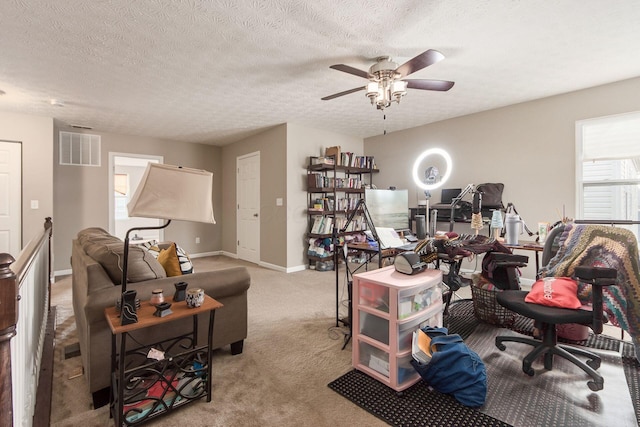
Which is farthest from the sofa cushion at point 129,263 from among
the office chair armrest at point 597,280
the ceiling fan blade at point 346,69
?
the office chair armrest at point 597,280

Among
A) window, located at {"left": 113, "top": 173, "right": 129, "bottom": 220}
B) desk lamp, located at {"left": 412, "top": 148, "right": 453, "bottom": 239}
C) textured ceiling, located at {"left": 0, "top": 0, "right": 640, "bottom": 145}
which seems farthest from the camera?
window, located at {"left": 113, "top": 173, "right": 129, "bottom": 220}

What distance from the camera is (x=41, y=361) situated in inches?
77.9

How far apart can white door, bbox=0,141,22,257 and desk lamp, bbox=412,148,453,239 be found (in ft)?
18.8

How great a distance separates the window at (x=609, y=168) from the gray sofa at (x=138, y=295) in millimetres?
4044

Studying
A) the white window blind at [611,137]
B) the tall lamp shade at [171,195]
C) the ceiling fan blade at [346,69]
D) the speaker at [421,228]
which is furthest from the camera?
the white window blind at [611,137]

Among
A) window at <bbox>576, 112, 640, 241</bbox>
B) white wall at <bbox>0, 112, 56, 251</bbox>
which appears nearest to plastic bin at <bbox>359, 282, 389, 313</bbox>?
window at <bbox>576, 112, 640, 241</bbox>

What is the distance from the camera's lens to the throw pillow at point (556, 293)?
1836 millimetres

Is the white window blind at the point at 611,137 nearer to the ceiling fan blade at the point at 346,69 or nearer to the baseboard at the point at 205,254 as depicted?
the ceiling fan blade at the point at 346,69

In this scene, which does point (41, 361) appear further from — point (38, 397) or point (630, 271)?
point (630, 271)

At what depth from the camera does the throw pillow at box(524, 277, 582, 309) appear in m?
1.84

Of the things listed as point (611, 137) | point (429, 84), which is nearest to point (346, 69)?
point (429, 84)

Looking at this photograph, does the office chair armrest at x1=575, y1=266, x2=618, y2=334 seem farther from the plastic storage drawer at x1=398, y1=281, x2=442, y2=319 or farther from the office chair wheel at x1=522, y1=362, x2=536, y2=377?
the plastic storage drawer at x1=398, y1=281, x2=442, y2=319

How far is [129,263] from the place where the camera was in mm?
1831

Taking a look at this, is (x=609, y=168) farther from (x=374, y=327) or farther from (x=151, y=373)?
(x=151, y=373)
